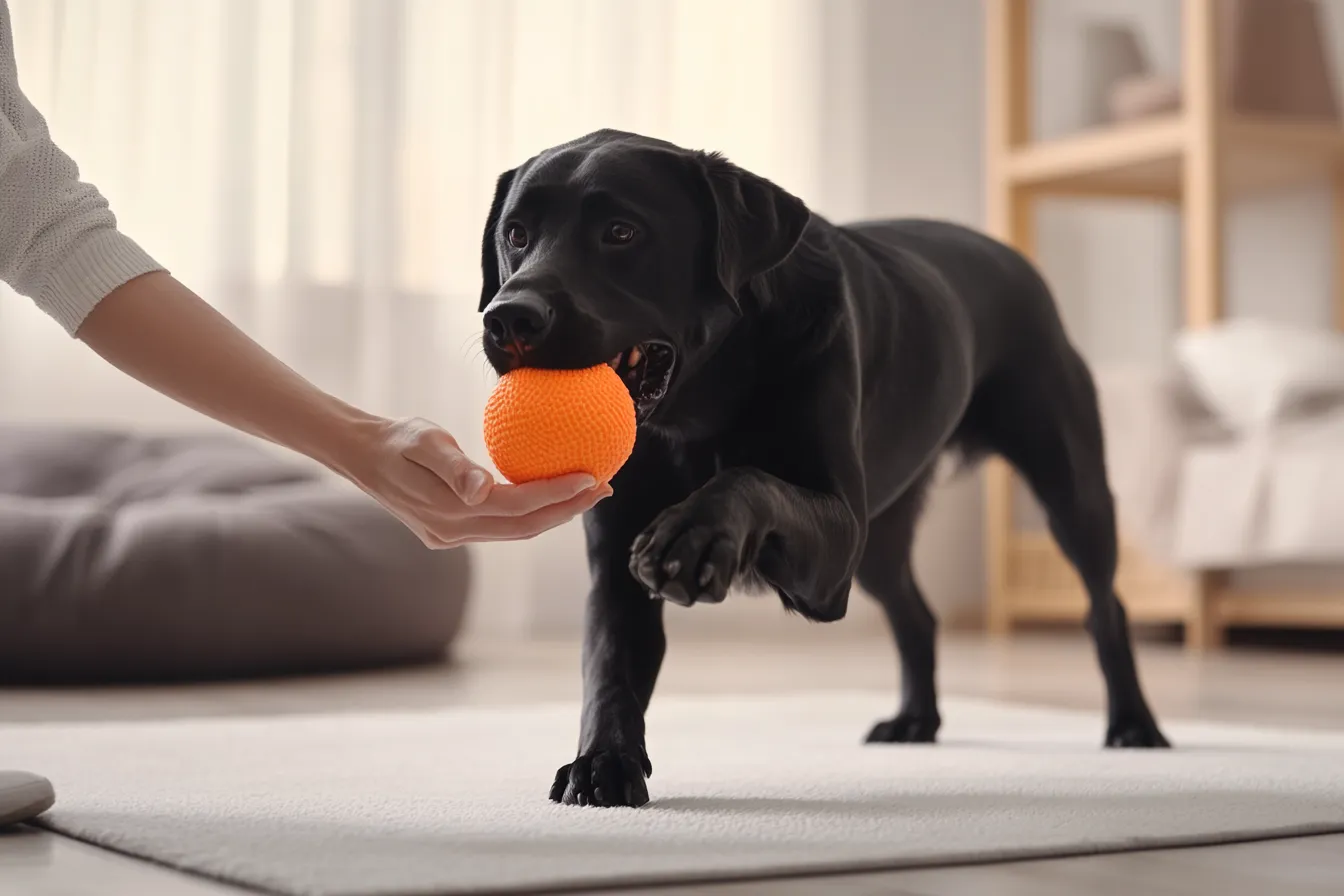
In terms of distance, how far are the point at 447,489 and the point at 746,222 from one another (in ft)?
1.46

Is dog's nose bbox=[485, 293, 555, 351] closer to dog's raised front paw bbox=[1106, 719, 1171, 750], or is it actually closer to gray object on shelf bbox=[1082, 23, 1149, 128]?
dog's raised front paw bbox=[1106, 719, 1171, 750]

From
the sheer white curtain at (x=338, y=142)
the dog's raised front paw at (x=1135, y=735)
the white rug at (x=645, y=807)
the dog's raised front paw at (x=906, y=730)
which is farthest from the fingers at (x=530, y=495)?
the sheer white curtain at (x=338, y=142)

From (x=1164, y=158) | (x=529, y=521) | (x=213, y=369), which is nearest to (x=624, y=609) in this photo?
(x=529, y=521)

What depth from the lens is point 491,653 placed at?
3912mm

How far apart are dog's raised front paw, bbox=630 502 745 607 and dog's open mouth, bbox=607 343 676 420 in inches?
9.3

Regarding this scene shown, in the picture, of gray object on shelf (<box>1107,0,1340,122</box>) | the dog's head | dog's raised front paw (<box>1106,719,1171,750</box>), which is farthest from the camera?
gray object on shelf (<box>1107,0,1340,122</box>)

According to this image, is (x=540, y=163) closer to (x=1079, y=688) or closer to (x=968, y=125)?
(x=1079, y=688)

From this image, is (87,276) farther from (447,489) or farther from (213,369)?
(447,489)

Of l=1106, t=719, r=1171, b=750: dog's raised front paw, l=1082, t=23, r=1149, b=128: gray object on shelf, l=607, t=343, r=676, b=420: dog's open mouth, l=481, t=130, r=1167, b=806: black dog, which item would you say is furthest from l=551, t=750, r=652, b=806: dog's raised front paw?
l=1082, t=23, r=1149, b=128: gray object on shelf

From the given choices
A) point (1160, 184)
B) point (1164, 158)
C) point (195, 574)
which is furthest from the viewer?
point (1160, 184)

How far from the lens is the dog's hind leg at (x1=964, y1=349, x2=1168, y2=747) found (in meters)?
2.20

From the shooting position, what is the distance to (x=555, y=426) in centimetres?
134

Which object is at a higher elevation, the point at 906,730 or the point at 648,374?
the point at 648,374

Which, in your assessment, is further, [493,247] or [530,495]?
[493,247]
